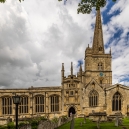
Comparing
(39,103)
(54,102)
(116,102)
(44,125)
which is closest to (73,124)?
(44,125)

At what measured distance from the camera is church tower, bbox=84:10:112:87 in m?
63.5

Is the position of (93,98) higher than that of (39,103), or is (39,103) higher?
(93,98)

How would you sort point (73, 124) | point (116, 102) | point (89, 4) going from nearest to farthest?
1. point (89, 4)
2. point (73, 124)
3. point (116, 102)

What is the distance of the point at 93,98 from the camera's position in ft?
161

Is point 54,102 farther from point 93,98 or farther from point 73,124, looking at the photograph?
point 73,124

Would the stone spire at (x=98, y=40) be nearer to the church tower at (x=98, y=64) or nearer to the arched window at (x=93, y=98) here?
the church tower at (x=98, y=64)

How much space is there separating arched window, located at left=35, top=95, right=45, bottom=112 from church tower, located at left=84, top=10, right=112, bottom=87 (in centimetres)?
1692

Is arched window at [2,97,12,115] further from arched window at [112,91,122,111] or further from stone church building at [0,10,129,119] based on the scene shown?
arched window at [112,91,122,111]

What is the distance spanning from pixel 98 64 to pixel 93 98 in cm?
1777

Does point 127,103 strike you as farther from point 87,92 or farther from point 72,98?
point 72,98

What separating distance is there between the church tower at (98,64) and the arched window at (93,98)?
44.2 feet

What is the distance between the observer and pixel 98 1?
9.30 meters

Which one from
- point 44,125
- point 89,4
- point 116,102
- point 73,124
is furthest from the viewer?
point 116,102

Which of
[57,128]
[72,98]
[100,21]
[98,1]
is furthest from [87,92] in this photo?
[98,1]
